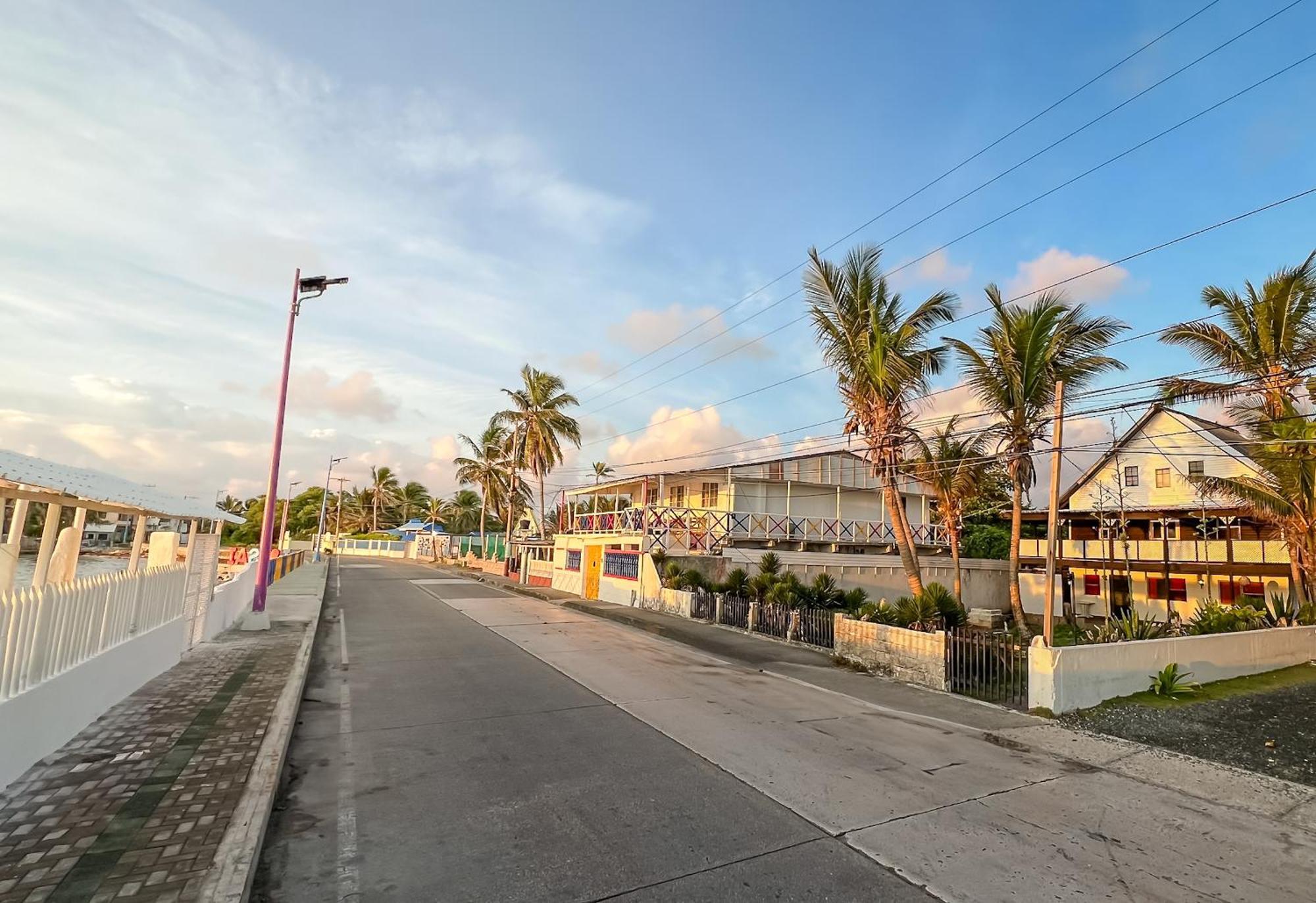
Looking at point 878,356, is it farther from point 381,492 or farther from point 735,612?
point 381,492

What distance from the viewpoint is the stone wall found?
36.4 ft

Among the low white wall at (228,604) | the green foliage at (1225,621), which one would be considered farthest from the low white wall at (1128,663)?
the low white wall at (228,604)

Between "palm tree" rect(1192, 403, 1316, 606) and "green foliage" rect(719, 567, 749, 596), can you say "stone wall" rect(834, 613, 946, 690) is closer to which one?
"green foliage" rect(719, 567, 749, 596)

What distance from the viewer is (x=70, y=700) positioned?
6.04 meters

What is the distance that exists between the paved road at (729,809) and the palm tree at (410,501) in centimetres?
9114

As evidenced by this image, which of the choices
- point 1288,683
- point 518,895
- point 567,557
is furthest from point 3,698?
point 567,557

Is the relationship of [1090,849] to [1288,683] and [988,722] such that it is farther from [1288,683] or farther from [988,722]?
[1288,683]

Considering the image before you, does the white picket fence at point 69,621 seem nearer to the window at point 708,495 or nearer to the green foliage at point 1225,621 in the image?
the green foliage at point 1225,621

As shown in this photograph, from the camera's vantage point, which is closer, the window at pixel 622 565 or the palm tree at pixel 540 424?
the window at pixel 622 565

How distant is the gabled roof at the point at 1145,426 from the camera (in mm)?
25228

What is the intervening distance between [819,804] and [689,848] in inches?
58.6

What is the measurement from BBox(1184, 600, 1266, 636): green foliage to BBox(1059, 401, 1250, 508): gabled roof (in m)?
9.40

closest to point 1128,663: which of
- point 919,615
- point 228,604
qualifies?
point 919,615

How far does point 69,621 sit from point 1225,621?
66.0 ft
